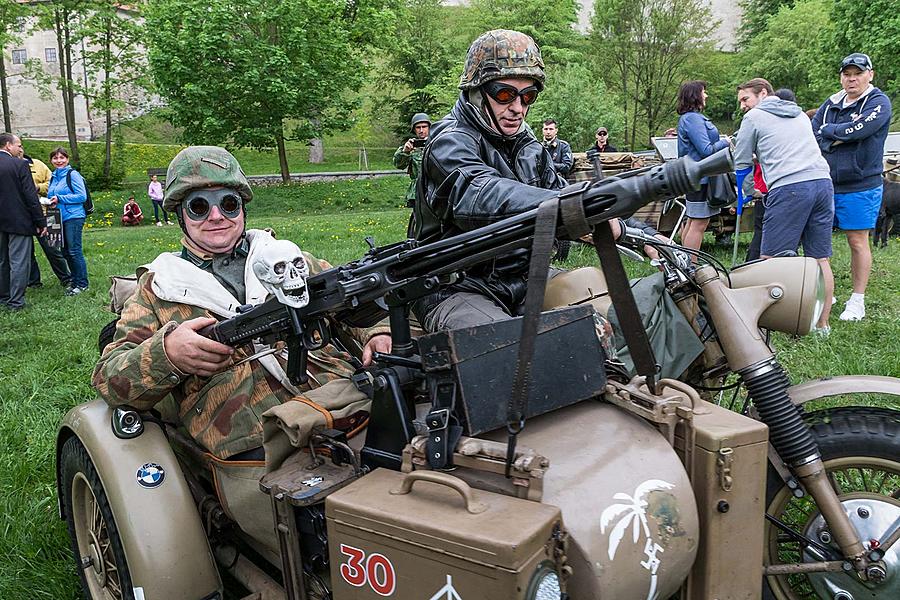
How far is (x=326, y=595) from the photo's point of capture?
7.50ft

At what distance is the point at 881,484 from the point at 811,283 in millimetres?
709

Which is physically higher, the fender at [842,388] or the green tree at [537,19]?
the green tree at [537,19]

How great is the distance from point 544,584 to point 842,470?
1.35 meters

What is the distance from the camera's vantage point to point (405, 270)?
2.29 meters

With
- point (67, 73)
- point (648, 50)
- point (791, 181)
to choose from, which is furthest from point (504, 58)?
point (648, 50)

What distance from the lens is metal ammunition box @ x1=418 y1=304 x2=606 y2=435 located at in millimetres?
2059

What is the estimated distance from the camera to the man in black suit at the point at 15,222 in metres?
8.98

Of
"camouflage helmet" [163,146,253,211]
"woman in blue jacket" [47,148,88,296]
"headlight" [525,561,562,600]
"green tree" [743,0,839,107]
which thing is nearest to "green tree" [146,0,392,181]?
"woman in blue jacket" [47,148,88,296]

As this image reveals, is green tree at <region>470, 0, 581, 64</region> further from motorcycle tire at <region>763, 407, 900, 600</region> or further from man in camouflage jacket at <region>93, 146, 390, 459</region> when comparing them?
motorcycle tire at <region>763, 407, 900, 600</region>

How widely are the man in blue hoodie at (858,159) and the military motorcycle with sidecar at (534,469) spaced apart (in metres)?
4.27

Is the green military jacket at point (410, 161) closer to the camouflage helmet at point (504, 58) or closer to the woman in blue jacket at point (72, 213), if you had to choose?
the woman in blue jacket at point (72, 213)

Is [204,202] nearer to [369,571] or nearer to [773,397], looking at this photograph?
[369,571]

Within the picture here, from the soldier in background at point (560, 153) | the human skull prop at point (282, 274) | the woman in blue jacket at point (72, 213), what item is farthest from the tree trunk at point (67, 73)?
the human skull prop at point (282, 274)

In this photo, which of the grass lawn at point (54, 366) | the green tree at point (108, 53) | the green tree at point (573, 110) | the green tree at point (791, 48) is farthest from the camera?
the green tree at point (791, 48)
